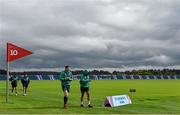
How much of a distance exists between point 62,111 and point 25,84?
617 inches

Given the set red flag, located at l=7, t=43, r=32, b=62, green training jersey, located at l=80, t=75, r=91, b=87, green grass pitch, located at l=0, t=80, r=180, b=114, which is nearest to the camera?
green grass pitch, located at l=0, t=80, r=180, b=114

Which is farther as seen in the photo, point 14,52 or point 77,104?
point 77,104

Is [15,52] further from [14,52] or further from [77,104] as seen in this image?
[77,104]

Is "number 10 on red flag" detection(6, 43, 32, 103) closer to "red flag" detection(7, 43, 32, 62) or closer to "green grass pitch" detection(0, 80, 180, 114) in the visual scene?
"red flag" detection(7, 43, 32, 62)

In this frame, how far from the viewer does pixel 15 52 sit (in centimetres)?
2445

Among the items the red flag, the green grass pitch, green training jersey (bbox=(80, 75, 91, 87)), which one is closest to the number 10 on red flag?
the red flag

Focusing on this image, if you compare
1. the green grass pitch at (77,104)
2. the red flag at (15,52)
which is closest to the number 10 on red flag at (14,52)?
the red flag at (15,52)

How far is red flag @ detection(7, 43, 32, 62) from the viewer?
24266 mm

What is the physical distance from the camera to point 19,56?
2445cm

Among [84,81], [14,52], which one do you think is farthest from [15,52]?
[84,81]

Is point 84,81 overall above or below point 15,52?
below

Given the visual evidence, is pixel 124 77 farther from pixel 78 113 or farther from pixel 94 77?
pixel 78 113

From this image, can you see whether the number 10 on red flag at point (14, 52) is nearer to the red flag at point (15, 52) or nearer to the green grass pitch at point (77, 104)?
the red flag at point (15, 52)

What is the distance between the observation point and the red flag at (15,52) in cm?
2427
